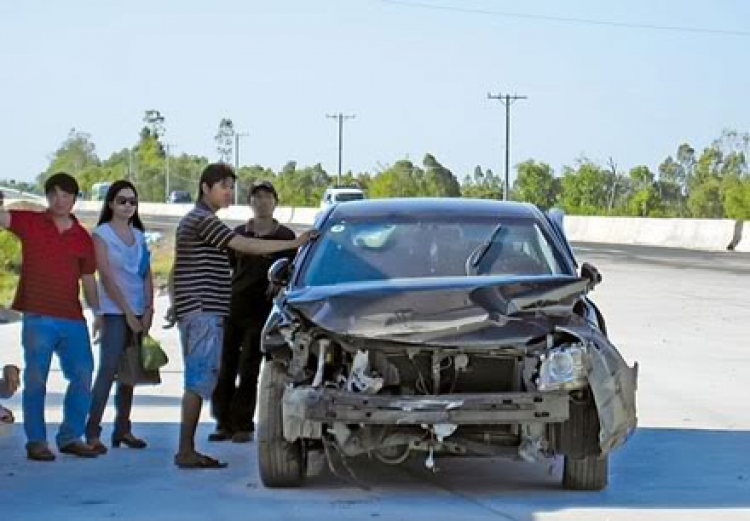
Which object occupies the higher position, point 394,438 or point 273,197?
point 273,197

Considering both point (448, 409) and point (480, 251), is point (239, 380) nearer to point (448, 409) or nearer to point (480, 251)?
point (480, 251)

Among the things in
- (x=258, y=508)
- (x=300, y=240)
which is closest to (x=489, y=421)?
(x=258, y=508)

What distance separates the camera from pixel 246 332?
10891mm

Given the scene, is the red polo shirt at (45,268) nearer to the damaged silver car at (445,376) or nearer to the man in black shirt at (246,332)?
the man in black shirt at (246,332)

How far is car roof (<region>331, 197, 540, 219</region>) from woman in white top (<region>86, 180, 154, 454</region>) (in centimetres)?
129

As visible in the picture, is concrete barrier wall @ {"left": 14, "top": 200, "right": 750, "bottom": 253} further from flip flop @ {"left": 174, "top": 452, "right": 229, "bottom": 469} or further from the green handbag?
flip flop @ {"left": 174, "top": 452, "right": 229, "bottom": 469}

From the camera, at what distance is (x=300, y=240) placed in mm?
9578

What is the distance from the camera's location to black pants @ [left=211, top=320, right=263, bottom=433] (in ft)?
35.3

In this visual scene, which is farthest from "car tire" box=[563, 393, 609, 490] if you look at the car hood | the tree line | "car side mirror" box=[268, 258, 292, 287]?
the tree line

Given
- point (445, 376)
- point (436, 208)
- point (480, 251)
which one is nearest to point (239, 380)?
point (436, 208)

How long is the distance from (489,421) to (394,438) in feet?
1.71

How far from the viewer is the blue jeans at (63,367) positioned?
9758mm

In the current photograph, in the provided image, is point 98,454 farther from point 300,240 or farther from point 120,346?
point 300,240

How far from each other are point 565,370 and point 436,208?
2.11 metres
